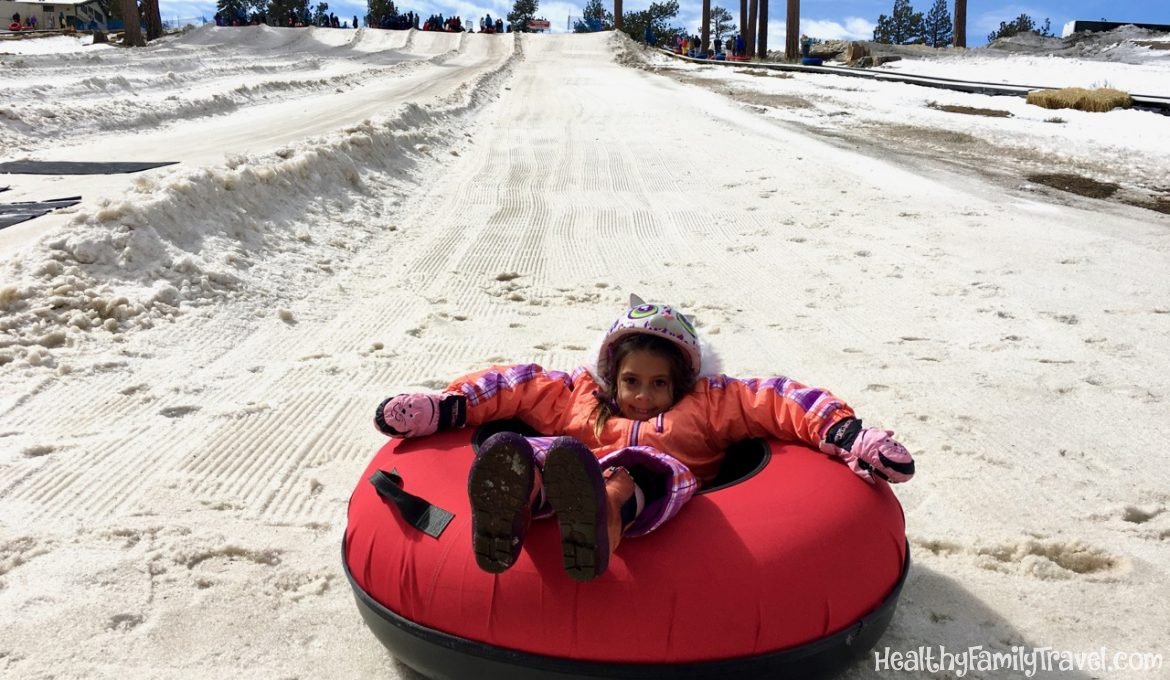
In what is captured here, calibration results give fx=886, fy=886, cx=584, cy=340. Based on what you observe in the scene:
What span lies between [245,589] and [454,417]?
0.78m

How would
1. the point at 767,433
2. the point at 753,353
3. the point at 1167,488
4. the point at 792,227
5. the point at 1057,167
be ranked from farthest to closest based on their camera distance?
1. the point at 1057,167
2. the point at 792,227
3. the point at 753,353
4. the point at 1167,488
5. the point at 767,433

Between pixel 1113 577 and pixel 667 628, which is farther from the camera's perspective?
pixel 1113 577

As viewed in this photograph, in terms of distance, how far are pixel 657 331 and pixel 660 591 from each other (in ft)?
3.62

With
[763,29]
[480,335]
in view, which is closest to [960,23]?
[763,29]

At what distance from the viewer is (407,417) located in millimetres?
2609

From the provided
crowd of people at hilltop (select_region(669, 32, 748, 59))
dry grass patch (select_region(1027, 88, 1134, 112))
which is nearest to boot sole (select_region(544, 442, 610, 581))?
dry grass patch (select_region(1027, 88, 1134, 112))

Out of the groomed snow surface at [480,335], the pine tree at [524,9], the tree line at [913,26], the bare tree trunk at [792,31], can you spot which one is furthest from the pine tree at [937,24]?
the groomed snow surface at [480,335]

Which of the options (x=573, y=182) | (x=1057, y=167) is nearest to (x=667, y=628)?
(x=573, y=182)

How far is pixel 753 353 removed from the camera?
4.62m

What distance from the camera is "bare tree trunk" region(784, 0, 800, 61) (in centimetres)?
3300

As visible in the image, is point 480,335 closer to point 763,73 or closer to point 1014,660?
point 1014,660

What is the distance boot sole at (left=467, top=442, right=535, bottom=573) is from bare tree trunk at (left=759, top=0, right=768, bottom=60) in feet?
130

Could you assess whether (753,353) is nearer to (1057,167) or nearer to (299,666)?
(299,666)

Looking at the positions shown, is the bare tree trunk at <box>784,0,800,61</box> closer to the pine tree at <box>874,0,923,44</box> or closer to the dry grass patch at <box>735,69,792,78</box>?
the dry grass patch at <box>735,69,792,78</box>
